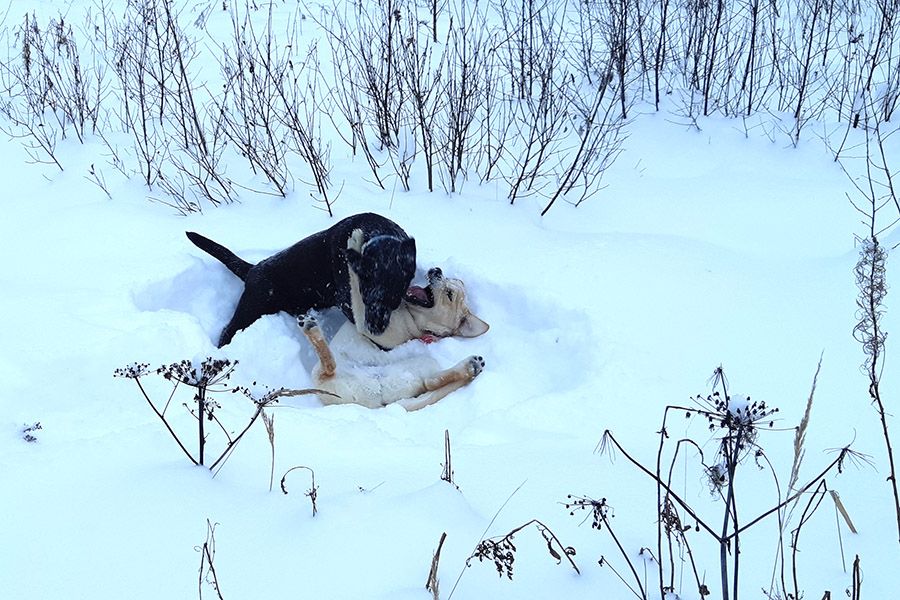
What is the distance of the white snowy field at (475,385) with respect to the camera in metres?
1.98

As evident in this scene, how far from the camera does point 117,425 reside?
9.30 ft

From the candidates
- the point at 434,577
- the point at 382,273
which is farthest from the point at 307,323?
the point at 434,577

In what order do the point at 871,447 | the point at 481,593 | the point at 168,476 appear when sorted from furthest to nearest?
the point at 871,447
the point at 168,476
the point at 481,593

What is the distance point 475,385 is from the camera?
145 inches

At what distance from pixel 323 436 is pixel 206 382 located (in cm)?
93

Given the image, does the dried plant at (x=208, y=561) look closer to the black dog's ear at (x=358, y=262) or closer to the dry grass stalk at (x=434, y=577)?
the dry grass stalk at (x=434, y=577)

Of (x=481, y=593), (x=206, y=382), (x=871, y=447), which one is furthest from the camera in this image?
(x=871, y=447)

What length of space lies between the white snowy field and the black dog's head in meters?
0.37

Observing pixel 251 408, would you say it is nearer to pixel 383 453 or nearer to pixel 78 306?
pixel 383 453

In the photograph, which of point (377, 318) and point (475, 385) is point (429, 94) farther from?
point (475, 385)

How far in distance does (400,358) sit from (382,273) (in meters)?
0.54

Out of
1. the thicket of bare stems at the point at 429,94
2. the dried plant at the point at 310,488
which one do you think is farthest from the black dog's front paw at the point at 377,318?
the dried plant at the point at 310,488

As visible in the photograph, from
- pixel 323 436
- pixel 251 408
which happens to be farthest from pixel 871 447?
pixel 251 408

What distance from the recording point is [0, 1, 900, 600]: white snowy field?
1.98 m
